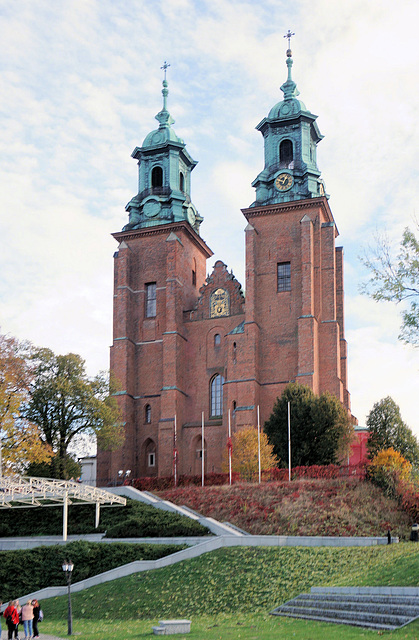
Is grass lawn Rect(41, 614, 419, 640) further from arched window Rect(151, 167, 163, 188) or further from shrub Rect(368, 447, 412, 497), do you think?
arched window Rect(151, 167, 163, 188)

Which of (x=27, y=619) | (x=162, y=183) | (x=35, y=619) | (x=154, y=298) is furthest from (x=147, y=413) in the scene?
(x=27, y=619)

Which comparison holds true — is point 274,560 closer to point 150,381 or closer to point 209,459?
Result: point 209,459

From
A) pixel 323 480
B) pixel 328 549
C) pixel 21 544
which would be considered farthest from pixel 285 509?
pixel 21 544

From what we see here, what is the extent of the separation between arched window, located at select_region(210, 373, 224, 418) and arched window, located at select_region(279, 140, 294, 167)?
17660 millimetres

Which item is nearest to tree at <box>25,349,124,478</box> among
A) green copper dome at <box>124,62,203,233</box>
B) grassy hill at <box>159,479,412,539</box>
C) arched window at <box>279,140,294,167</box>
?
Result: grassy hill at <box>159,479,412,539</box>

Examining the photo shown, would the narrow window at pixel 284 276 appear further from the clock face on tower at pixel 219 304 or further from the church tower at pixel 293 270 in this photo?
the clock face on tower at pixel 219 304

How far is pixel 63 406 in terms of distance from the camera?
5503cm

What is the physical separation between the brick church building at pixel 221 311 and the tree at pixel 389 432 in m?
3.11

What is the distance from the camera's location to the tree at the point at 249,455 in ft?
172

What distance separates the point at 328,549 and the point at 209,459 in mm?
29561

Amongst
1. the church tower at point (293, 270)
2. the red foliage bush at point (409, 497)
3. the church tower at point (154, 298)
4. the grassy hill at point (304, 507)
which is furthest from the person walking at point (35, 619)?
the church tower at point (293, 270)

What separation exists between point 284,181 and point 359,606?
152ft

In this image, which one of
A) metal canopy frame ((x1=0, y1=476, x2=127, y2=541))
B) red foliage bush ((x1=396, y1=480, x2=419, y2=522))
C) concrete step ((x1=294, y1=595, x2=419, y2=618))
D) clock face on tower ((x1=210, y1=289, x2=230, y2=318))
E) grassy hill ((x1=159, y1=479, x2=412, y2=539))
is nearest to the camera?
concrete step ((x1=294, y1=595, x2=419, y2=618))

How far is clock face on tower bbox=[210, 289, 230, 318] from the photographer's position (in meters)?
65.8
